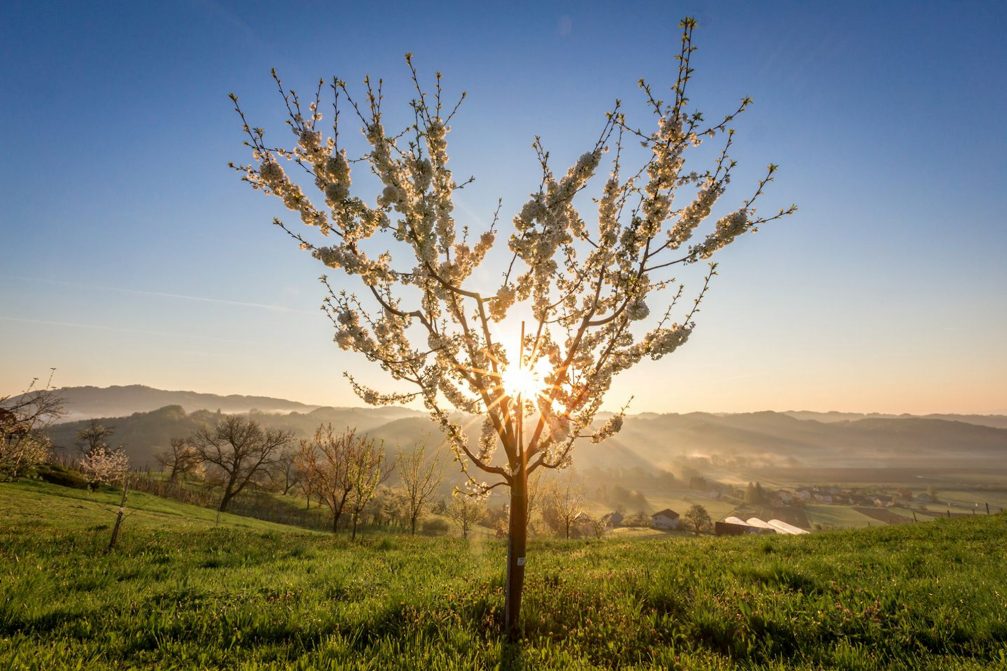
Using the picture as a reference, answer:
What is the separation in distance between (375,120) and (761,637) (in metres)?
8.93

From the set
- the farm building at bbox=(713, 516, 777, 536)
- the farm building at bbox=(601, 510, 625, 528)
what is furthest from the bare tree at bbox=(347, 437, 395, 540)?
the farm building at bbox=(601, 510, 625, 528)

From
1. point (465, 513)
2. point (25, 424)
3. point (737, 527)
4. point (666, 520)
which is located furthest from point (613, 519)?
point (25, 424)

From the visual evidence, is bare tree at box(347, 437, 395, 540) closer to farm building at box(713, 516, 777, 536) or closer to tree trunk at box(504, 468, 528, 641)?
tree trunk at box(504, 468, 528, 641)

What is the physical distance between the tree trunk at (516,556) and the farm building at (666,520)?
11539 cm

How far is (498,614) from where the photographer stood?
6.60m

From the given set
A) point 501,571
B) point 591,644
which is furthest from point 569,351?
point 501,571

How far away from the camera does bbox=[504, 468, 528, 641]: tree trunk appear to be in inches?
239

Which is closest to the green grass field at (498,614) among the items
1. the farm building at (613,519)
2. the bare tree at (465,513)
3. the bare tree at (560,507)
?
the bare tree at (560,507)

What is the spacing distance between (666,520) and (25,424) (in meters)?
119

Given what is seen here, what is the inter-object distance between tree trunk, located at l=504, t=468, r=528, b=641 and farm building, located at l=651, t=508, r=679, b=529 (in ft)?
379

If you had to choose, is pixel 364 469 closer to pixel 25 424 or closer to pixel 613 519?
pixel 25 424

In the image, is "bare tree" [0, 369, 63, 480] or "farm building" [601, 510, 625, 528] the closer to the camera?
"bare tree" [0, 369, 63, 480]

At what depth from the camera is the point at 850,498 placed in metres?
194

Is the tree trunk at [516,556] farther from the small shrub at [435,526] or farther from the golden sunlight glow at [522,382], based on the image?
the small shrub at [435,526]
